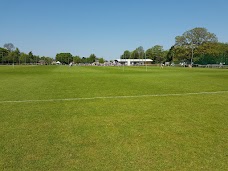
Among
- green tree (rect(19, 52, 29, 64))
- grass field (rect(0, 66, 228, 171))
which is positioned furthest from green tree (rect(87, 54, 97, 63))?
grass field (rect(0, 66, 228, 171))

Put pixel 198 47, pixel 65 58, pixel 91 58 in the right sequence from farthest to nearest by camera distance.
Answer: pixel 91 58
pixel 65 58
pixel 198 47

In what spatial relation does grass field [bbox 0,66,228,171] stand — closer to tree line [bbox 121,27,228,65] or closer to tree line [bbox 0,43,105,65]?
tree line [bbox 121,27,228,65]

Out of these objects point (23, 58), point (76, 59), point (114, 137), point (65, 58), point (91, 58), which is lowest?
point (114, 137)

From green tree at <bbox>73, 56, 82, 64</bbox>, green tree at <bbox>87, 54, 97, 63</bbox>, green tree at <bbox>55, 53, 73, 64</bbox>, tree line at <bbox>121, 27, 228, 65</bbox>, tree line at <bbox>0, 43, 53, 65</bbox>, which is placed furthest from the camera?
green tree at <bbox>73, 56, 82, 64</bbox>

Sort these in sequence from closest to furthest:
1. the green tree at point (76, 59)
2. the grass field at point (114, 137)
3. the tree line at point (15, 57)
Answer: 1. the grass field at point (114, 137)
2. the tree line at point (15, 57)
3. the green tree at point (76, 59)

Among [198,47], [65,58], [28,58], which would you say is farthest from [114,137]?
[65,58]

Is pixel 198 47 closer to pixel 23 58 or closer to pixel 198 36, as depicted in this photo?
pixel 198 36

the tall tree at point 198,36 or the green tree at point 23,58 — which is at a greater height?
the tall tree at point 198,36

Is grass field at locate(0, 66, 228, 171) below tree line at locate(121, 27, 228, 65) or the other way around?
below

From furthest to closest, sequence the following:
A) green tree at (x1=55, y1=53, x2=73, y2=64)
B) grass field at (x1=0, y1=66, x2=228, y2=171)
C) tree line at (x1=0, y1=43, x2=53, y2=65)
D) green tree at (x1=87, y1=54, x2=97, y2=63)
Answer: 1. green tree at (x1=87, y1=54, x2=97, y2=63)
2. green tree at (x1=55, y1=53, x2=73, y2=64)
3. tree line at (x1=0, y1=43, x2=53, y2=65)
4. grass field at (x1=0, y1=66, x2=228, y2=171)

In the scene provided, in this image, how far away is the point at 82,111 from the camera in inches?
324

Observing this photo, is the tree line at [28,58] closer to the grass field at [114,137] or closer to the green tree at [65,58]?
the green tree at [65,58]

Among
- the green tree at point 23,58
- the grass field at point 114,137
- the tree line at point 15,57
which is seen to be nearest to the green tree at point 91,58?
the tree line at point 15,57

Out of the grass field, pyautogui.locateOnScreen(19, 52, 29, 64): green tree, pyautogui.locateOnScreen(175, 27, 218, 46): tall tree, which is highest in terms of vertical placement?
pyautogui.locateOnScreen(175, 27, 218, 46): tall tree
